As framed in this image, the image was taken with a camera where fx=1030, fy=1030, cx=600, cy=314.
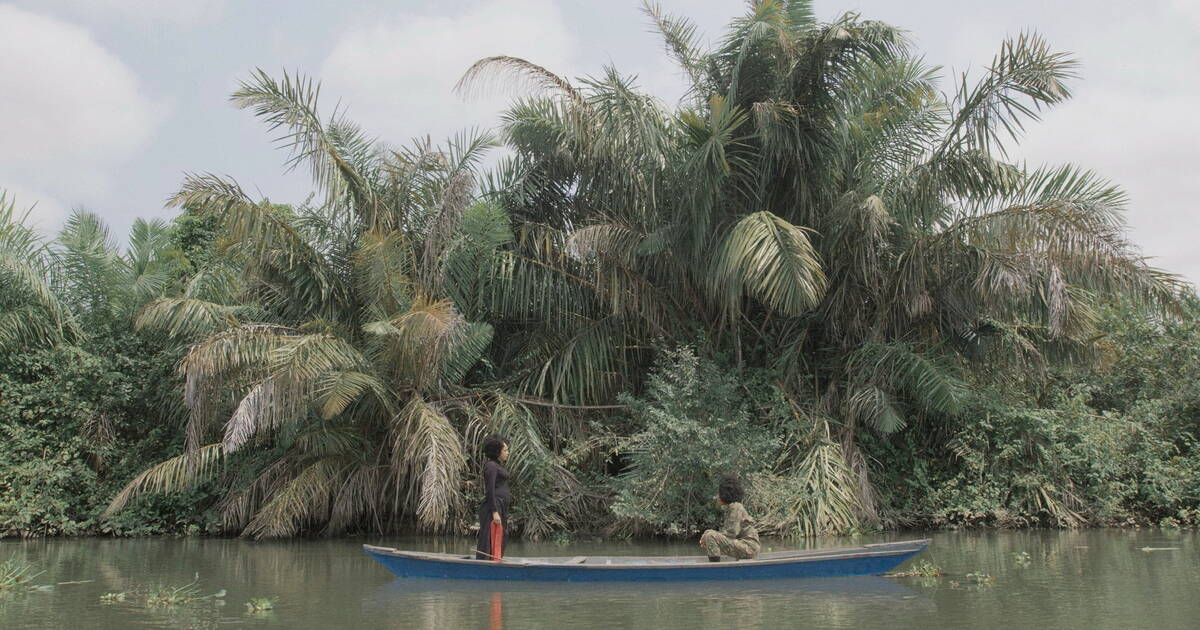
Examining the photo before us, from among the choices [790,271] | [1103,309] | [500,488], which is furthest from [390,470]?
[1103,309]

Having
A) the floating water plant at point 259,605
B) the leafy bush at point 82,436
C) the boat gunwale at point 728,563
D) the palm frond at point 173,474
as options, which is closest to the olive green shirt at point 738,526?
the boat gunwale at point 728,563

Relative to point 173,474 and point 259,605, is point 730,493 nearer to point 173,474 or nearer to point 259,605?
point 259,605

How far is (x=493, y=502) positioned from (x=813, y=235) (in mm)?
7366

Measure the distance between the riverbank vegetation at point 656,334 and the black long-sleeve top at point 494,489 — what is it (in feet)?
8.07

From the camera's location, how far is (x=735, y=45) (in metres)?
14.5

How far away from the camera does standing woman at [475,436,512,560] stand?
9.96 m

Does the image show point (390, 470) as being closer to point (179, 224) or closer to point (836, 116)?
point (836, 116)

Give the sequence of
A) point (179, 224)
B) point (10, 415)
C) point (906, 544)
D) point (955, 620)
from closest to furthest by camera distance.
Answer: point (955, 620) < point (906, 544) < point (10, 415) < point (179, 224)

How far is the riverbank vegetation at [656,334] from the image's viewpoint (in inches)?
534

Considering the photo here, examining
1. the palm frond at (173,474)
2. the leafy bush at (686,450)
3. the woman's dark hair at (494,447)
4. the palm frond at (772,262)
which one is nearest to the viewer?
the woman's dark hair at (494,447)

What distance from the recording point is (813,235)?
50.1 ft

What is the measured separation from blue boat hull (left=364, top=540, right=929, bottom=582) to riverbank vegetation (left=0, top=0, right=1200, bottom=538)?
303 cm

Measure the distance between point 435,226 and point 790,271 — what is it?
5349 mm

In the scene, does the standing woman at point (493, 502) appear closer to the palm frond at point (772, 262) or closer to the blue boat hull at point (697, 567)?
the blue boat hull at point (697, 567)
